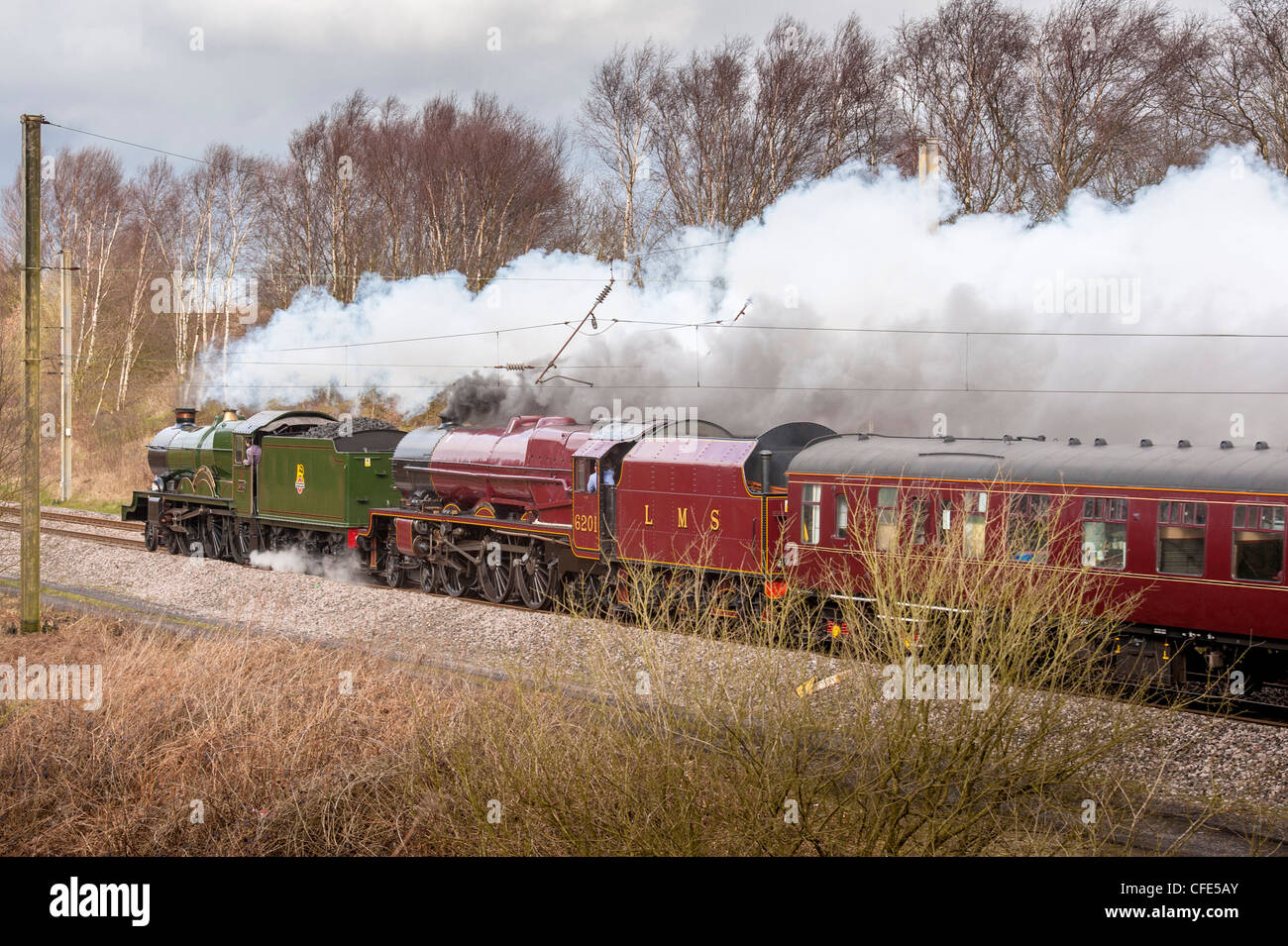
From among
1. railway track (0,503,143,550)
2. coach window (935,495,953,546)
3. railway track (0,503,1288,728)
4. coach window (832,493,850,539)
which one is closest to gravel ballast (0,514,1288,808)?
railway track (0,503,1288,728)

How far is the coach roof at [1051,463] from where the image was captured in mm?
11461

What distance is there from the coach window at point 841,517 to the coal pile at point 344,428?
12.3m

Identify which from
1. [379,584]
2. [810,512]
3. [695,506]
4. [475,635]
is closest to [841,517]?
[810,512]

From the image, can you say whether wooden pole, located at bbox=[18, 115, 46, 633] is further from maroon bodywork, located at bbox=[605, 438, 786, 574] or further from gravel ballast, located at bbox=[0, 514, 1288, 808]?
maroon bodywork, located at bbox=[605, 438, 786, 574]

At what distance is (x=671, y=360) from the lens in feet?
85.9

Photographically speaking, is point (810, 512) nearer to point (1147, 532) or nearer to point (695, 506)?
point (695, 506)

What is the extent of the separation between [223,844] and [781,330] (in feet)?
58.3

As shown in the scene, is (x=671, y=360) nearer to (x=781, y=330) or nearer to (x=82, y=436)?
(x=781, y=330)

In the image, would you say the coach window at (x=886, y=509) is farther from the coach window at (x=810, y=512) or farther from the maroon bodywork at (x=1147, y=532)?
the coach window at (x=810, y=512)

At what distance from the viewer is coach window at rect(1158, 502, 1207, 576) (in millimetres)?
11547

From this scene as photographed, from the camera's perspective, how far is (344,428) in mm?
23281

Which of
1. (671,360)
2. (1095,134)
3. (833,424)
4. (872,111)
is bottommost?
(833,424)

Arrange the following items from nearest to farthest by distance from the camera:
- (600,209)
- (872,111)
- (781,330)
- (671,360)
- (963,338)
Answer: (963,338) → (781,330) → (671,360) → (872,111) → (600,209)
